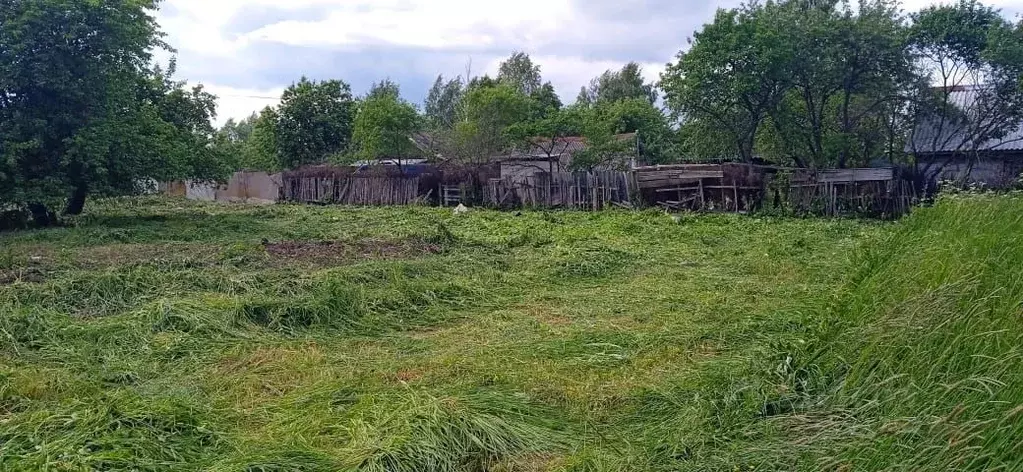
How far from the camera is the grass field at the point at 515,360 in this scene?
10.0 feet

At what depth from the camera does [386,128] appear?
23.4 metres

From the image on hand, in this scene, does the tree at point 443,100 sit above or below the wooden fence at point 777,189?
above

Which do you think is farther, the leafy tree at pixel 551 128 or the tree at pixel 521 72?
the tree at pixel 521 72

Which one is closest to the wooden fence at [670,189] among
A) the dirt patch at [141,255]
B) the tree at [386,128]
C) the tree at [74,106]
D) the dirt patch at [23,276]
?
the tree at [386,128]

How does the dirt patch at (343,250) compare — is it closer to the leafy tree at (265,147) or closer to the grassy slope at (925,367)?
the grassy slope at (925,367)

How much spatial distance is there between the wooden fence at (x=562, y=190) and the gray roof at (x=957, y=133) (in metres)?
7.09

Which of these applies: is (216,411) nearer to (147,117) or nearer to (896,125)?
(147,117)

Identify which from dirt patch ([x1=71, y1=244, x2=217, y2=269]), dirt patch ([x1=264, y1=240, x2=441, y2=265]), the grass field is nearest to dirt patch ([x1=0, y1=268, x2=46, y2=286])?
the grass field

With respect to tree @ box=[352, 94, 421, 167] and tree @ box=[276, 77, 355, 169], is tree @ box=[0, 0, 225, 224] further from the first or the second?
tree @ box=[276, 77, 355, 169]

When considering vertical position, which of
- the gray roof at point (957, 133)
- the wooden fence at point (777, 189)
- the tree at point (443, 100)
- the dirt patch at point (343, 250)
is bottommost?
the dirt patch at point (343, 250)

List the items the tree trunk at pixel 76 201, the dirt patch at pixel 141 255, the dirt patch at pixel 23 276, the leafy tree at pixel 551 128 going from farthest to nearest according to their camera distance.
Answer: the leafy tree at pixel 551 128, the tree trunk at pixel 76 201, the dirt patch at pixel 141 255, the dirt patch at pixel 23 276

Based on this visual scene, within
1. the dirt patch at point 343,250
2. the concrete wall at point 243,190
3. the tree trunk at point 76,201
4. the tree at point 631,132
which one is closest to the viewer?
the dirt patch at point 343,250

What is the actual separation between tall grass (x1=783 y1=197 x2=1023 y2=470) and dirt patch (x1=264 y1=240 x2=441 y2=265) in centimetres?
616

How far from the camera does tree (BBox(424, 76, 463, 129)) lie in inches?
1581
